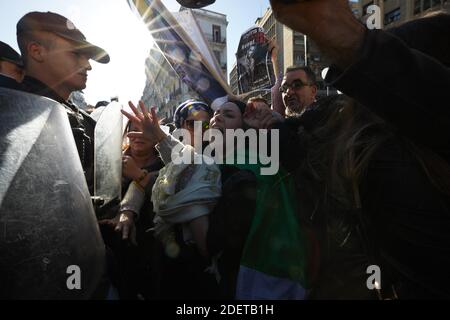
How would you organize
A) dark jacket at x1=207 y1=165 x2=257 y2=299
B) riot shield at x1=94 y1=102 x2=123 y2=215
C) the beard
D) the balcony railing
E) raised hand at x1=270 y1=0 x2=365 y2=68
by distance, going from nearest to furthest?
raised hand at x1=270 y1=0 x2=365 y2=68, riot shield at x1=94 y1=102 x2=123 y2=215, dark jacket at x1=207 y1=165 x2=257 y2=299, the beard, the balcony railing

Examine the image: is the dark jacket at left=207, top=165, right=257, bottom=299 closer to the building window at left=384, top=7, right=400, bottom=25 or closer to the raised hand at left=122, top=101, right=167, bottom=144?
the raised hand at left=122, top=101, right=167, bottom=144

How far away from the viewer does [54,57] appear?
5.55ft

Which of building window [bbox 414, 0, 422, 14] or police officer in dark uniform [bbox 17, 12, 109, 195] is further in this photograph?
building window [bbox 414, 0, 422, 14]

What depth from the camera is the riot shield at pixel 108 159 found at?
1.19 metres

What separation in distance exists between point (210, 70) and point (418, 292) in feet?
12.5

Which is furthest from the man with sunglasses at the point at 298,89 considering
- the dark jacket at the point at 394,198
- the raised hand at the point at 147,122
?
the dark jacket at the point at 394,198

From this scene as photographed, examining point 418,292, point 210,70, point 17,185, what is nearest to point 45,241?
point 17,185

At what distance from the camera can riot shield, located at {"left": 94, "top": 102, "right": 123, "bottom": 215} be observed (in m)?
1.19

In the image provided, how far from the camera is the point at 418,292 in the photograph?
35.2 inches

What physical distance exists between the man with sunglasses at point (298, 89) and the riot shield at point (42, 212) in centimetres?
248

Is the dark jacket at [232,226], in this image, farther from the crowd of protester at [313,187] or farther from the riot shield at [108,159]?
the riot shield at [108,159]

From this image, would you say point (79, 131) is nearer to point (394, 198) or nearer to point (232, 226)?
point (232, 226)

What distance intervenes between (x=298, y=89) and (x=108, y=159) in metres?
2.30

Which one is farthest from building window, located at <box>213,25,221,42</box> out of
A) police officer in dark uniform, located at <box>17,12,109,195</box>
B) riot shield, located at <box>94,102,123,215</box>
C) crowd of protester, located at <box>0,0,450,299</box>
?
riot shield, located at <box>94,102,123,215</box>
